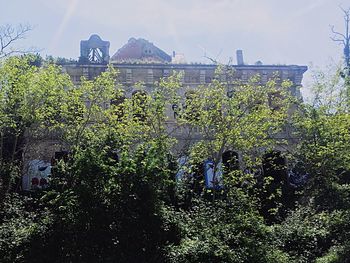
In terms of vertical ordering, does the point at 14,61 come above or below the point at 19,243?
above

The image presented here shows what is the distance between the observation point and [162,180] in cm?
1448

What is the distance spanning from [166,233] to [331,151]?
25.1 feet

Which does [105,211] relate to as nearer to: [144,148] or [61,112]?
[144,148]

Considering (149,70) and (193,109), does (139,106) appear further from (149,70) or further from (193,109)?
(149,70)

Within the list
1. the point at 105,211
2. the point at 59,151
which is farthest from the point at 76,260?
the point at 59,151

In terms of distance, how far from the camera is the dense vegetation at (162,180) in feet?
44.8

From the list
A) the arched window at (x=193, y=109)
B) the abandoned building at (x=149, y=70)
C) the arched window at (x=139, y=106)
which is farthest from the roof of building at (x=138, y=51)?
the arched window at (x=193, y=109)

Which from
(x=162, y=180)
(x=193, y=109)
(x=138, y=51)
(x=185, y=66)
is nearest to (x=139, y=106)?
(x=193, y=109)

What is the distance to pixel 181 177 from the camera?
18.3m

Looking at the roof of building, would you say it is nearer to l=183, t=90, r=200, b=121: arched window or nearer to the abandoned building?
the abandoned building

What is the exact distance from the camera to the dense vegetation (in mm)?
13641

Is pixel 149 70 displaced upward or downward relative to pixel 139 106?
upward

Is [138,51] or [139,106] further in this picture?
[138,51]

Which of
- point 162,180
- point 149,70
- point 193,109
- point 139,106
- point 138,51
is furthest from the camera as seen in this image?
point 138,51
